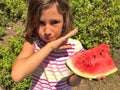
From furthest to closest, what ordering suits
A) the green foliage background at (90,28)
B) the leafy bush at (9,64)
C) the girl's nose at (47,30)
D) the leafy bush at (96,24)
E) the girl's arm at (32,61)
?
the leafy bush at (96,24) → the green foliage background at (90,28) → the leafy bush at (9,64) → the girl's nose at (47,30) → the girl's arm at (32,61)

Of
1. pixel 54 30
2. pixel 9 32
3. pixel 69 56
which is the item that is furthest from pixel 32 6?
pixel 9 32

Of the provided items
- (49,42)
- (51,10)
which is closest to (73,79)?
(49,42)

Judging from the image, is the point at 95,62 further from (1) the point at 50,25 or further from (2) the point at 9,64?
(2) the point at 9,64

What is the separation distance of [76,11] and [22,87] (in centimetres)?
161

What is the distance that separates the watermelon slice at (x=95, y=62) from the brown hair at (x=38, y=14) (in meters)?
0.24

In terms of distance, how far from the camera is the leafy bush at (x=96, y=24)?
5422mm

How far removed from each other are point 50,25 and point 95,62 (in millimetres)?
509

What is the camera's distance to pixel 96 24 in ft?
18.2

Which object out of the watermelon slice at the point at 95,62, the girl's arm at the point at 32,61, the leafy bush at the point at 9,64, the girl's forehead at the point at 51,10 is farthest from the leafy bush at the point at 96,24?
the girl's arm at the point at 32,61

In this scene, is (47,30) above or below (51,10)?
below

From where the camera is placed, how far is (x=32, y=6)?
2.79 meters

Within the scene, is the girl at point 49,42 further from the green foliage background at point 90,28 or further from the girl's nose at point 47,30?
the green foliage background at point 90,28

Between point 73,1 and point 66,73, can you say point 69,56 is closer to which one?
point 66,73

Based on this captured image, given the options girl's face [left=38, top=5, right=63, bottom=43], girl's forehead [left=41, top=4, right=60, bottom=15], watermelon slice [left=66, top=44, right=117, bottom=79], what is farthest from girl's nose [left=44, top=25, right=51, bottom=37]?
watermelon slice [left=66, top=44, right=117, bottom=79]
